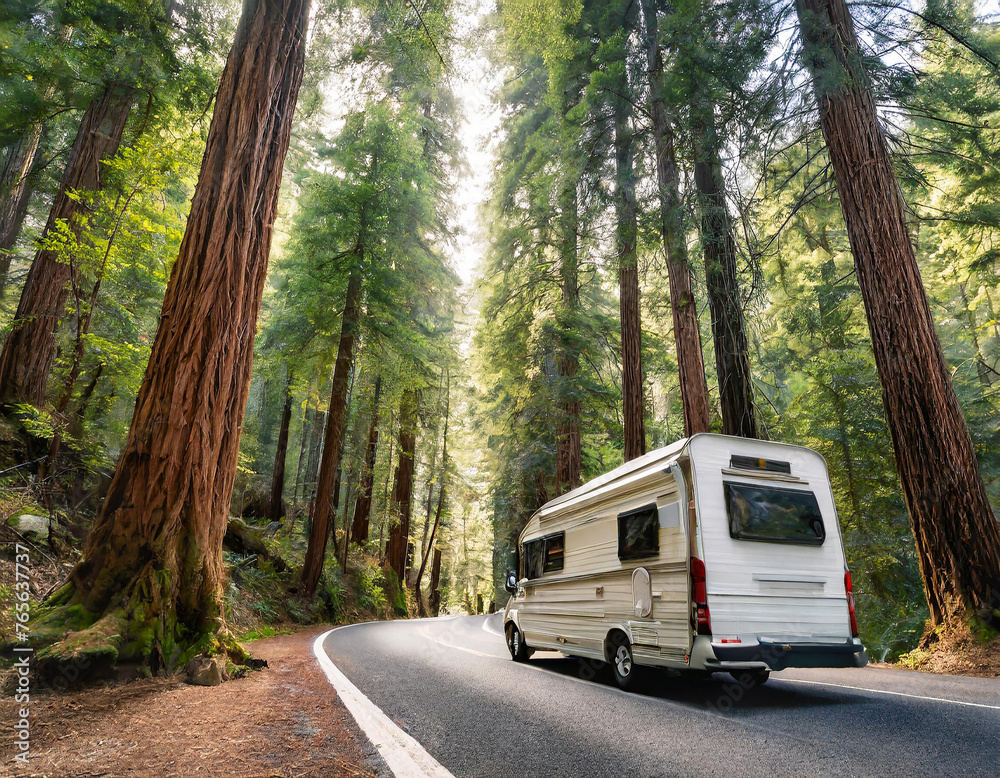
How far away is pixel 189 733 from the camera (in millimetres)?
3189

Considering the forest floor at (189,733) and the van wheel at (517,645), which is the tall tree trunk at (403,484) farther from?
the forest floor at (189,733)

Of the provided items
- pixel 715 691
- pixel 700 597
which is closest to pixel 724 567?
pixel 700 597

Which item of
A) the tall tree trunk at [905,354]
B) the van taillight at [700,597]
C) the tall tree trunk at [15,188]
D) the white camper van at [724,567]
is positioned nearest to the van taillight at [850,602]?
the white camper van at [724,567]

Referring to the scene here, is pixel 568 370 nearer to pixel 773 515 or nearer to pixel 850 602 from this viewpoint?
pixel 773 515

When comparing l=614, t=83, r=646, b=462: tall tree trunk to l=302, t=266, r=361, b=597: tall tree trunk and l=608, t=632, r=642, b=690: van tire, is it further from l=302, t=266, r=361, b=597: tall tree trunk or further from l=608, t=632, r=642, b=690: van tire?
l=302, t=266, r=361, b=597: tall tree trunk

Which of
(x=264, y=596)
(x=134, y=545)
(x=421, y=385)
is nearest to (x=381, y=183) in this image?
(x=421, y=385)

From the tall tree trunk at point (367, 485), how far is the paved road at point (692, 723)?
1354cm

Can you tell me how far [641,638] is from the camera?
581cm

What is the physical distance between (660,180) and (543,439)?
8.19 meters

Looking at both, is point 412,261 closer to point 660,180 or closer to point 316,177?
point 316,177

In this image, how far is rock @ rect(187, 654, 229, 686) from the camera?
15.0 ft

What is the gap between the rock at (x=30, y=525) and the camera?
6734 mm

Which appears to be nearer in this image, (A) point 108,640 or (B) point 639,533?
(A) point 108,640

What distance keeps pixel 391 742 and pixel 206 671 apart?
2.43 metres
